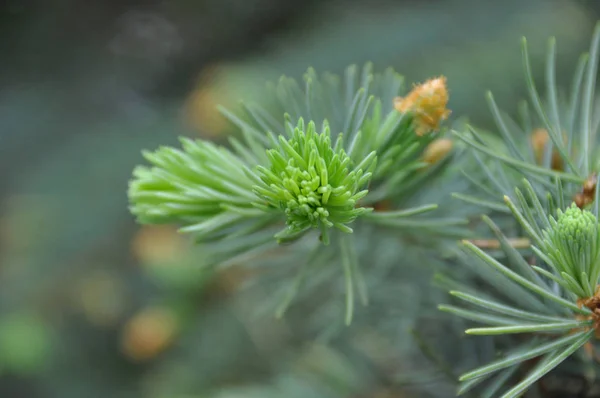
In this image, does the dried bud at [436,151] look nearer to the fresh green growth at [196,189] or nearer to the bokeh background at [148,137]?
the fresh green growth at [196,189]

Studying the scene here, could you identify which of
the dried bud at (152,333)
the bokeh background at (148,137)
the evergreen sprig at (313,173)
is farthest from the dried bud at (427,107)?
the dried bud at (152,333)

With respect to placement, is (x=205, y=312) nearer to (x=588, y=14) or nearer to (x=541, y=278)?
(x=541, y=278)

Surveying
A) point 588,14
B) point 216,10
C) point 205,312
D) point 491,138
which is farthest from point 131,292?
point 588,14

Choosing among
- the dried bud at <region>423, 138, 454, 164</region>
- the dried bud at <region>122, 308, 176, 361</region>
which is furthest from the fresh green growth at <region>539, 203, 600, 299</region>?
the dried bud at <region>122, 308, 176, 361</region>

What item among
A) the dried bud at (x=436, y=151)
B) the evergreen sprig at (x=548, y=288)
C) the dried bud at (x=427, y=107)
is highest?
the dried bud at (x=427, y=107)

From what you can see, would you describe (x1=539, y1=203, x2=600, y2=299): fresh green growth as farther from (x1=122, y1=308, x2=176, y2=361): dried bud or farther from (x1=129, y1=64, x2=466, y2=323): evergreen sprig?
(x1=122, y1=308, x2=176, y2=361): dried bud

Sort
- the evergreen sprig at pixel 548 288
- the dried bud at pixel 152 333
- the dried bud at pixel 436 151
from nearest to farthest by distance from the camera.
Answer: the evergreen sprig at pixel 548 288
the dried bud at pixel 436 151
the dried bud at pixel 152 333
